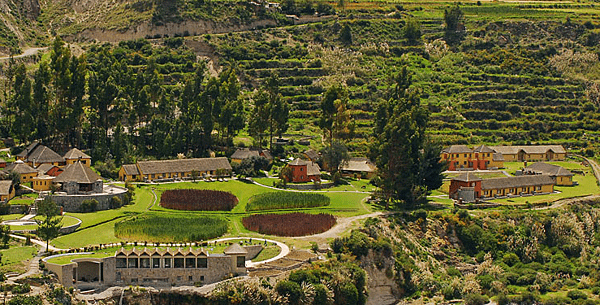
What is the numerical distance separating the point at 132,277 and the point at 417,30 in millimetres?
107208

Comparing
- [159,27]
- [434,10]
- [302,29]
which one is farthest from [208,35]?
[434,10]

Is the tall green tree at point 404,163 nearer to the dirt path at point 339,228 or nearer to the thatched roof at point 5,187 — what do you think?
the dirt path at point 339,228

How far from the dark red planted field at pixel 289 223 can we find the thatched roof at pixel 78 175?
17.4 meters

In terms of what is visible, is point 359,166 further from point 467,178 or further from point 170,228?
point 170,228

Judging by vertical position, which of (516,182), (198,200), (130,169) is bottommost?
(198,200)

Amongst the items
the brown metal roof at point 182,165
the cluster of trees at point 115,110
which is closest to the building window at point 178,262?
the brown metal roof at point 182,165

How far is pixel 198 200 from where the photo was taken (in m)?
90.6

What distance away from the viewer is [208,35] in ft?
497

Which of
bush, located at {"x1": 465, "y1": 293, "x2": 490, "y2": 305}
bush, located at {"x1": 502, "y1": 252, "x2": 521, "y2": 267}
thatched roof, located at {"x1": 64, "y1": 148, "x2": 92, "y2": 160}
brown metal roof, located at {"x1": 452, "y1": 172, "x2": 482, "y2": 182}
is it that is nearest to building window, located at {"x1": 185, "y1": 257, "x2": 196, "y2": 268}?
bush, located at {"x1": 465, "y1": 293, "x2": 490, "y2": 305}

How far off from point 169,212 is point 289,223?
13.0 meters

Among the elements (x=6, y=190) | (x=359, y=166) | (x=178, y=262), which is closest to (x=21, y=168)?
(x=6, y=190)

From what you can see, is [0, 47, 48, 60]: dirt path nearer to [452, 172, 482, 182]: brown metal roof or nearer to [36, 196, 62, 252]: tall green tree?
[36, 196, 62, 252]: tall green tree

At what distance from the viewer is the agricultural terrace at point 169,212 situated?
76.7 meters

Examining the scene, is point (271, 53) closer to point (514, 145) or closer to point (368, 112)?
point (368, 112)
